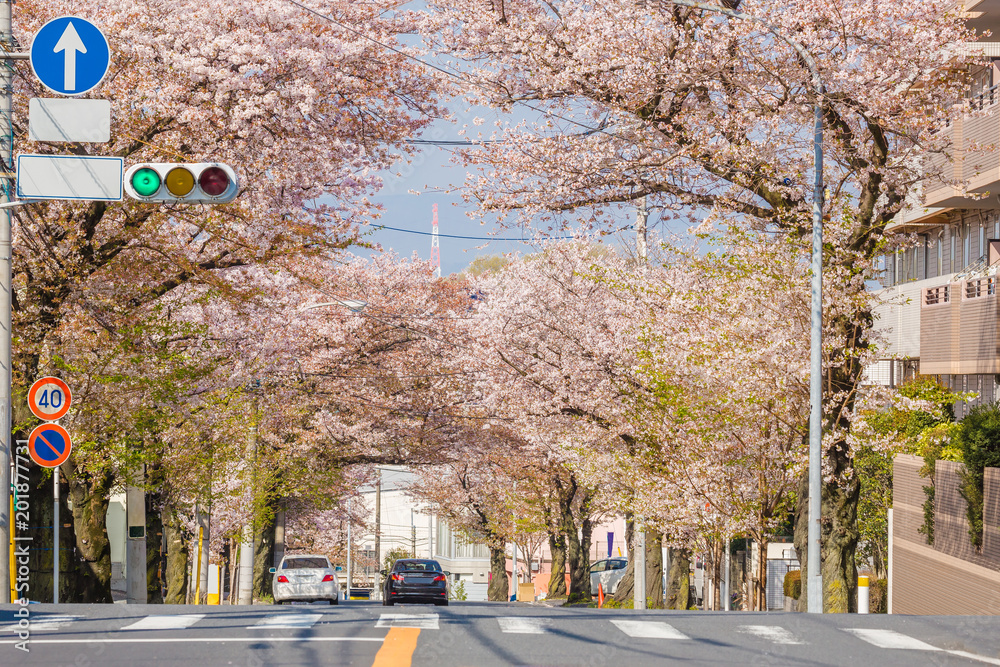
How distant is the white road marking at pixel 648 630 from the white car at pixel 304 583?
20.6 m

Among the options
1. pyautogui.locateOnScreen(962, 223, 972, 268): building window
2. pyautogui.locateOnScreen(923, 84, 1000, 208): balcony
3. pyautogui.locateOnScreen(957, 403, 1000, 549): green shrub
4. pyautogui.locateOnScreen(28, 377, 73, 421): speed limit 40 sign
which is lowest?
pyautogui.locateOnScreen(957, 403, 1000, 549): green shrub

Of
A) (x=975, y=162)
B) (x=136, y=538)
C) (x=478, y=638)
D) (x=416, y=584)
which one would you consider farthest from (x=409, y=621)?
(x=975, y=162)

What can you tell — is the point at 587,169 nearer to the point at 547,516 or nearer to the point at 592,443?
the point at 592,443

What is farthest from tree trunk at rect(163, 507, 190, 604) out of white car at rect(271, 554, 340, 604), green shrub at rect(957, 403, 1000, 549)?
green shrub at rect(957, 403, 1000, 549)

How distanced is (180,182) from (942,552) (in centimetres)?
1707

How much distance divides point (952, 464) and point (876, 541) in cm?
1460

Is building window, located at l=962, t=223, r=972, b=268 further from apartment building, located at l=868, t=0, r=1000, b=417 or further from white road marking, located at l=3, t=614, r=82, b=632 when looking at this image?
white road marking, located at l=3, t=614, r=82, b=632

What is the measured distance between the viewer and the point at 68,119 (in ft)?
32.5

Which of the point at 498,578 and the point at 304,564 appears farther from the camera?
the point at 498,578

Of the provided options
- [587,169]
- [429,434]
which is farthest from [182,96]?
[429,434]

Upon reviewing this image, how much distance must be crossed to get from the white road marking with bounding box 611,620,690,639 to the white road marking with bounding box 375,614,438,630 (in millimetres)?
1539

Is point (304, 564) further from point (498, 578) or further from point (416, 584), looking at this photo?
point (498, 578)

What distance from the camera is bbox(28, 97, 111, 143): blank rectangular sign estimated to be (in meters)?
9.84

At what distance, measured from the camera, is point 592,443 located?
27750 mm
